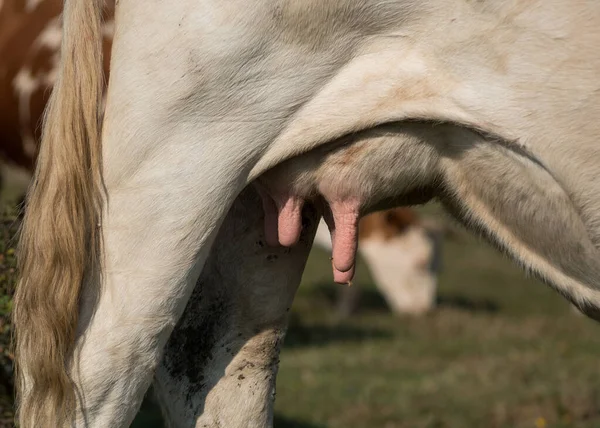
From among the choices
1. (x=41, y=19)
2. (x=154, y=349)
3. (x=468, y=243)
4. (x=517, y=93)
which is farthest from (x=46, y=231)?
(x=468, y=243)

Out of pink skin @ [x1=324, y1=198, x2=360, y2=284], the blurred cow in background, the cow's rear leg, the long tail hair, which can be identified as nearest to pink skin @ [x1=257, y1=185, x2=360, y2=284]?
pink skin @ [x1=324, y1=198, x2=360, y2=284]

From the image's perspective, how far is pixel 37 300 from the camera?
7.74ft

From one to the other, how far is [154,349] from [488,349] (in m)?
4.76

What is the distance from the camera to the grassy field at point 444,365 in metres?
4.74

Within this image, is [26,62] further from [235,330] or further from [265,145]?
[265,145]

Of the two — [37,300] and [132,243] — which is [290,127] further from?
[37,300]

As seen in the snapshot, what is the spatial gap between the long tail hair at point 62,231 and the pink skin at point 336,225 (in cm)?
45

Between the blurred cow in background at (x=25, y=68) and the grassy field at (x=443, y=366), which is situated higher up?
the blurred cow in background at (x=25, y=68)

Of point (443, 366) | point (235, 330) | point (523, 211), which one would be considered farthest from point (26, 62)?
point (523, 211)

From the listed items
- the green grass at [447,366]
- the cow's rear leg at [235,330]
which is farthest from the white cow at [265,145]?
the green grass at [447,366]

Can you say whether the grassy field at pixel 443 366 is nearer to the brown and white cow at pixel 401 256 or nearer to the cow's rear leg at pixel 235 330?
the brown and white cow at pixel 401 256

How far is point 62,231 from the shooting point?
234 cm

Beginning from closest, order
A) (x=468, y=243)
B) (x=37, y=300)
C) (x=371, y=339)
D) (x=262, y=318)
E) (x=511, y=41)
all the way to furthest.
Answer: (x=511, y=41), (x=37, y=300), (x=262, y=318), (x=371, y=339), (x=468, y=243)

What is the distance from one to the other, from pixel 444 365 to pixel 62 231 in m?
4.29
